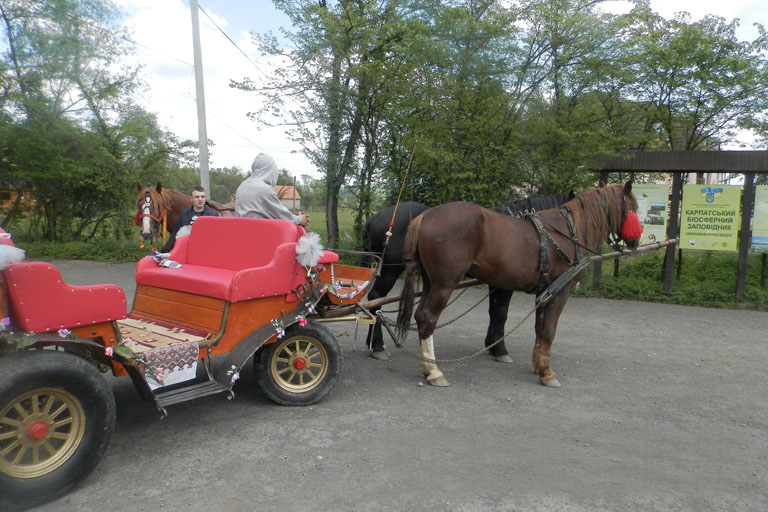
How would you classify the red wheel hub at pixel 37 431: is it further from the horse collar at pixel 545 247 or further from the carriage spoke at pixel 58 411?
the horse collar at pixel 545 247

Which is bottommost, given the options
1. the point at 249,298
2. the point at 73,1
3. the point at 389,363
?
the point at 389,363

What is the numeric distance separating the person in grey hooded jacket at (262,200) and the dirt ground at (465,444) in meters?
1.52

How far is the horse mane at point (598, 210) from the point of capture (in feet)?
16.7

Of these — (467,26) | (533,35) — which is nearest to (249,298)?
(467,26)

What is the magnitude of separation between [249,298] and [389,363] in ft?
7.08

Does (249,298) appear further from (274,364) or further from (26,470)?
(26,470)

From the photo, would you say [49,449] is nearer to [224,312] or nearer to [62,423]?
[62,423]

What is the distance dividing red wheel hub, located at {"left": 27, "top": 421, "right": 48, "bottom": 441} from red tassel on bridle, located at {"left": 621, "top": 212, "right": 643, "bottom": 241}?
4.98 m

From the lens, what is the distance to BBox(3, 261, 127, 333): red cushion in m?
2.54

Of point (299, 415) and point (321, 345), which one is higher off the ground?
point (321, 345)

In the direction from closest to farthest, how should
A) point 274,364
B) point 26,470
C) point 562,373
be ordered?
point 26,470 → point 274,364 → point 562,373

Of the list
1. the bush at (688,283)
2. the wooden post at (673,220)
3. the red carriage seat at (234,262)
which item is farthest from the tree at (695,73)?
the red carriage seat at (234,262)

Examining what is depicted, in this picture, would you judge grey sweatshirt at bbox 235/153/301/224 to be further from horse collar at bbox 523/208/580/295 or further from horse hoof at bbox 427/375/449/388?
horse collar at bbox 523/208/580/295

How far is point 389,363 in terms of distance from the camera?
17.6 ft
